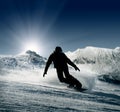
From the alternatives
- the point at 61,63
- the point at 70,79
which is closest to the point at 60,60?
the point at 61,63

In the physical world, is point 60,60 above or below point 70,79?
above

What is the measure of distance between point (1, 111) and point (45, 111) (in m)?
14.7

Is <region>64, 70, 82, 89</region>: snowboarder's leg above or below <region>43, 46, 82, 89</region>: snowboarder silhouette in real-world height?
below

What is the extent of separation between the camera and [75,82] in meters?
18.2

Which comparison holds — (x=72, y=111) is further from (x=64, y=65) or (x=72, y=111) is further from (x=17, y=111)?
(x=64, y=65)

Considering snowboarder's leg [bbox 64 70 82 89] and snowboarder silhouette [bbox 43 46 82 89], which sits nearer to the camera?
snowboarder silhouette [bbox 43 46 82 89]

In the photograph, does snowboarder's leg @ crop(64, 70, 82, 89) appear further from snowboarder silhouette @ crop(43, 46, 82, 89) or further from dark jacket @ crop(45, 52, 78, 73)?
dark jacket @ crop(45, 52, 78, 73)

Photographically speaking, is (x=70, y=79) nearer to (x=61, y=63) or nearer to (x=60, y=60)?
(x=61, y=63)

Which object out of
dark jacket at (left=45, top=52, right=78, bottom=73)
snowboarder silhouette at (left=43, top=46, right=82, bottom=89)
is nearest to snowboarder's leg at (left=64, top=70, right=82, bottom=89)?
snowboarder silhouette at (left=43, top=46, right=82, bottom=89)

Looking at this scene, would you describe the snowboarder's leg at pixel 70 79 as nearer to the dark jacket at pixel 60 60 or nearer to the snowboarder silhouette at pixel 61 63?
the snowboarder silhouette at pixel 61 63

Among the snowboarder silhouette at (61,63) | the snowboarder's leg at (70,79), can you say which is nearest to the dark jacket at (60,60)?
the snowboarder silhouette at (61,63)

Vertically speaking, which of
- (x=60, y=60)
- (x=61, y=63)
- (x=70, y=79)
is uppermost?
(x=60, y=60)

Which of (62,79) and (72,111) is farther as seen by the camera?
(72,111)

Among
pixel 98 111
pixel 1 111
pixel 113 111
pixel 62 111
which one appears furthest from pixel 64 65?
pixel 113 111
